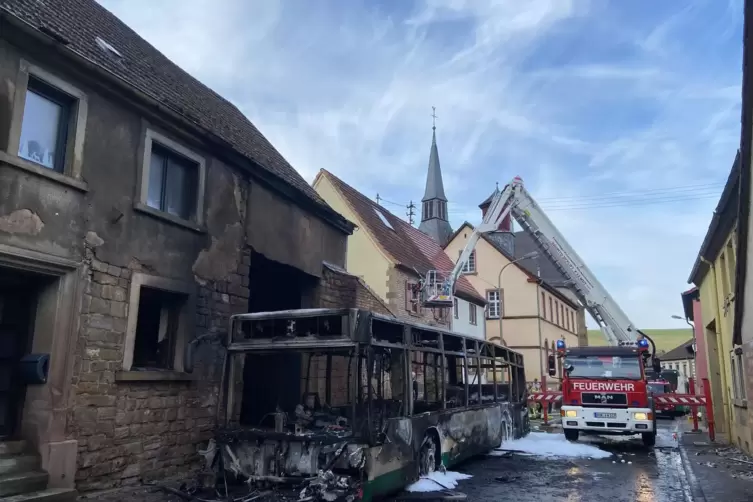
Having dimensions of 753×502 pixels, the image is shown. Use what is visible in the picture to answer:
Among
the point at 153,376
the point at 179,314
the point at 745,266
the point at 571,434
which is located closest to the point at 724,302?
the point at 745,266

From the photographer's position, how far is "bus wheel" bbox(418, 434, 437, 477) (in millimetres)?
9234

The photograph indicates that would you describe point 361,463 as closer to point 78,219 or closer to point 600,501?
point 600,501

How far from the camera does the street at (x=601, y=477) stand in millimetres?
9070

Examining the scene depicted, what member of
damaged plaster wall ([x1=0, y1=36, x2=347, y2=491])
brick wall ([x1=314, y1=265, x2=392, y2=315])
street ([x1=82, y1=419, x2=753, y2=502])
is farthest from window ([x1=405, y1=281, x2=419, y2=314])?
damaged plaster wall ([x1=0, y1=36, x2=347, y2=491])

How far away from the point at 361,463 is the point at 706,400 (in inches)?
546

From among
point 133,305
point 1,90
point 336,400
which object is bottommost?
point 336,400

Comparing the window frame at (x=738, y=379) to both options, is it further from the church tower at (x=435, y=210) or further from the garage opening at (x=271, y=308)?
the church tower at (x=435, y=210)

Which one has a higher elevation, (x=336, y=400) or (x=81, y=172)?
(x=81, y=172)

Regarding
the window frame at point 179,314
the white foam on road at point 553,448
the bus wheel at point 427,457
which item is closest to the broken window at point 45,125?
the window frame at point 179,314

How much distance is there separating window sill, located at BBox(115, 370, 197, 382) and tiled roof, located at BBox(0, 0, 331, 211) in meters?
4.13

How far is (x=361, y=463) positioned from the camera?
24.0 ft

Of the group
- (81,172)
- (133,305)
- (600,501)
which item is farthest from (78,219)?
(600,501)

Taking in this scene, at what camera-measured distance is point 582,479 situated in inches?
414

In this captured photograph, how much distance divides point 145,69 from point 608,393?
1250 cm
